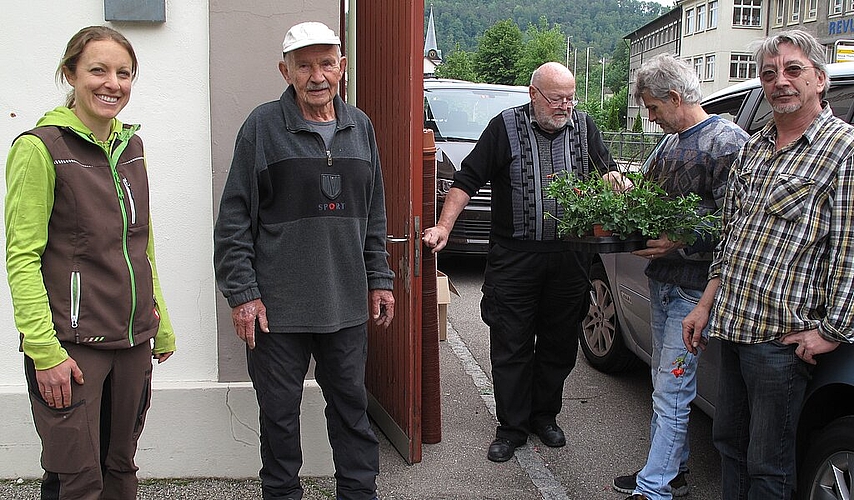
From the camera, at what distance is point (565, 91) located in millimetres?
4035

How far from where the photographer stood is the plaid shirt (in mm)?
2611

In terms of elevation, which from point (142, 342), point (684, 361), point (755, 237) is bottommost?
point (684, 361)

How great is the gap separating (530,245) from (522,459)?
113 cm

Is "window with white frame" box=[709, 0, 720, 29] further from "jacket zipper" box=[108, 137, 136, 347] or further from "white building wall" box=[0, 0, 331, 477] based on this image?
"jacket zipper" box=[108, 137, 136, 347]

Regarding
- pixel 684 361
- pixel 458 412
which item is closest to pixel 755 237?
pixel 684 361

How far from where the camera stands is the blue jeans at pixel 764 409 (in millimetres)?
2777

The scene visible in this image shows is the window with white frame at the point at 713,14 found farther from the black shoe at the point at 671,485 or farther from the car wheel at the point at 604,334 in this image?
the black shoe at the point at 671,485

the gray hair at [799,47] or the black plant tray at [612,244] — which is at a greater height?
the gray hair at [799,47]

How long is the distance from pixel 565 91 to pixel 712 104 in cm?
134

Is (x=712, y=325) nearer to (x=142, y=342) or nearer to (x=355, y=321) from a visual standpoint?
→ (x=355, y=321)

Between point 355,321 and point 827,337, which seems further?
point 355,321

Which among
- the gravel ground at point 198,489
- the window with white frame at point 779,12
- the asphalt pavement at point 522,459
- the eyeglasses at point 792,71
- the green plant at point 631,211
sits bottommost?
the asphalt pavement at point 522,459

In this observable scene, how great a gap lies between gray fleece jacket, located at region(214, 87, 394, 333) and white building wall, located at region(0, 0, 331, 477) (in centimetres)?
65

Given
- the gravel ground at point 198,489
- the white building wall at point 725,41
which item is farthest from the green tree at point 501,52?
the gravel ground at point 198,489
